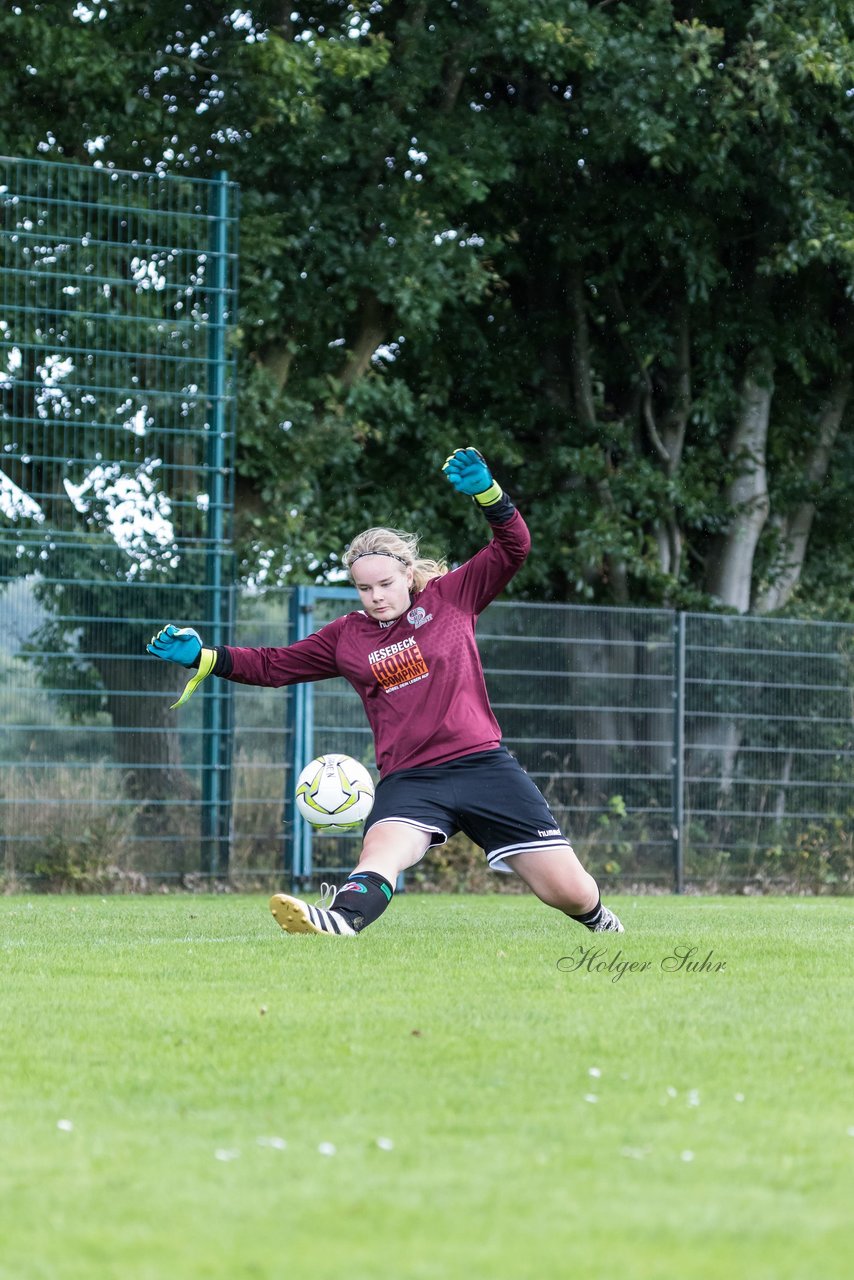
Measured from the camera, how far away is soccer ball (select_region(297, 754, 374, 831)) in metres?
9.28

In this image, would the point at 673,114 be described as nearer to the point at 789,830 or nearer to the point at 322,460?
the point at 322,460

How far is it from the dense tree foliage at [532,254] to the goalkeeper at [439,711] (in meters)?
6.21

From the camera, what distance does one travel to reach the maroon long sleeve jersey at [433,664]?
742cm

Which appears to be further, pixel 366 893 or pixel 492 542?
pixel 492 542

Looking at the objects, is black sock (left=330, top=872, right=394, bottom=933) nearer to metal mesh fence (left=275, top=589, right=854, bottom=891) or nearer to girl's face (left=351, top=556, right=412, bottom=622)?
girl's face (left=351, top=556, right=412, bottom=622)

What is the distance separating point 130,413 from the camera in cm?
1266

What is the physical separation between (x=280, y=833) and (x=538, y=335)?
6635mm

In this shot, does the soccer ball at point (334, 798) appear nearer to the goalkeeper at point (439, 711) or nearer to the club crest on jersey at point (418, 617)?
the goalkeeper at point (439, 711)

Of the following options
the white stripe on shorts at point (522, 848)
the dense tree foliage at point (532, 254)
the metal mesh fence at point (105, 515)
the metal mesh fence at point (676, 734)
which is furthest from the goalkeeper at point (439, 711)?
the dense tree foliage at point (532, 254)

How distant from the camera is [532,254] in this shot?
1706 cm

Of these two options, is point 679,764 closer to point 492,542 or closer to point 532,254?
point 532,254

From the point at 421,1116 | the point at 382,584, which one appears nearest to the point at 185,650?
the point at 382,584

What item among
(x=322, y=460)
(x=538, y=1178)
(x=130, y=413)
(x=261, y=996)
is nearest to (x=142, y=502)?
(x=130, y=413)

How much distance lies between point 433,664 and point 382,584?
42cm
